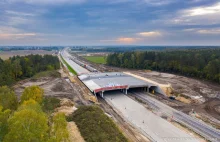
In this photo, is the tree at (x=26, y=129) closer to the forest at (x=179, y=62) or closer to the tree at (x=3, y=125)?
the tree at (x=3, y=125)

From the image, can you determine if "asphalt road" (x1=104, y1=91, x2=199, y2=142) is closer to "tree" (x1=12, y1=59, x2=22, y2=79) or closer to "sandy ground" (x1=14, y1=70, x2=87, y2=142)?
"sandy ground" (x1=14, y1=70, x2=87, y2=142)

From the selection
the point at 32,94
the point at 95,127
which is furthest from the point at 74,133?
the point at 32,94

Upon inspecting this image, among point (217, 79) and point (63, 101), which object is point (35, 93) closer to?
point (63, 101)

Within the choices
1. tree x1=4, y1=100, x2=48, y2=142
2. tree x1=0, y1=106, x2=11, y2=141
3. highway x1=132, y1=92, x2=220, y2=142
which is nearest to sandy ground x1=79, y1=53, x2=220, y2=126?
highway x1=132, y1=92, x2=220, y2=142

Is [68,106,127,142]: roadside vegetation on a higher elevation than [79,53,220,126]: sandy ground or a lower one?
higher

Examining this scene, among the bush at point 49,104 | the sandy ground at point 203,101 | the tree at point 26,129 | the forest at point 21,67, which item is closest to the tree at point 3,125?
the tree at point 26,129

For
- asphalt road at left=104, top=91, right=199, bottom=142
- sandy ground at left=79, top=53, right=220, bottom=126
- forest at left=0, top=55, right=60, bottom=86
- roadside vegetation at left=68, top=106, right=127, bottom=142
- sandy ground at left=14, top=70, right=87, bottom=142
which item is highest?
forest at left=0, top=55, right=60, bottom=86

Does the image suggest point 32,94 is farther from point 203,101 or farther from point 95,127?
point 203,101

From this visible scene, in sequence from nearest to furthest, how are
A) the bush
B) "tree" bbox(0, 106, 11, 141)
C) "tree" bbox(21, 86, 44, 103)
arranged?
"tree" bbox(0, 106, 11, 141) < "tree" bbox(21, 86, 44, 103) < the bush
